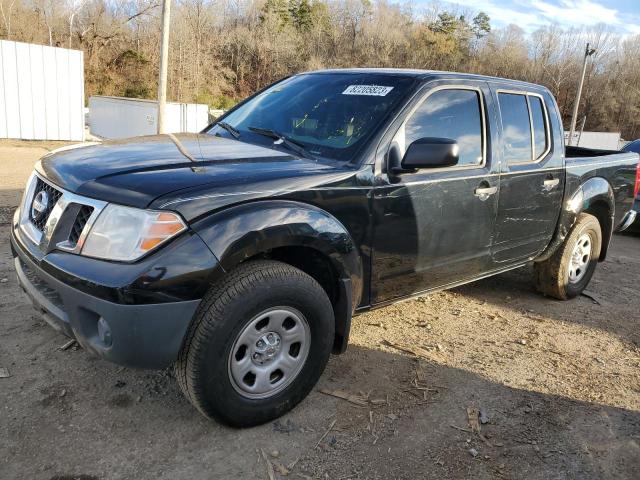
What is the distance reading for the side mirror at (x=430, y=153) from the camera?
3016mm

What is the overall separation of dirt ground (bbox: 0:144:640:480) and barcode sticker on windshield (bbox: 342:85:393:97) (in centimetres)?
172

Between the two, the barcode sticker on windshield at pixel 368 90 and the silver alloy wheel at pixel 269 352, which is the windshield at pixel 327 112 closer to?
the barcode sticker on windshield at pixel 368 90

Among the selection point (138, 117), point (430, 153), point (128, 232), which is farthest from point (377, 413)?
point (138, 117)

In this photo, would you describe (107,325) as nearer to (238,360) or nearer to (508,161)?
(238,360)

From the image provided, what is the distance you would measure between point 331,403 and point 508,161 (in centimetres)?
218

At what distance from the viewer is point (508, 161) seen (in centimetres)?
397

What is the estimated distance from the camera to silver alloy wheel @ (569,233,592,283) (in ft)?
16.6

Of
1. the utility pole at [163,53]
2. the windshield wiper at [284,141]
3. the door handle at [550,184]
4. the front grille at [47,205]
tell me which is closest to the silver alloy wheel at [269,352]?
the windshield wiper at [284,141]

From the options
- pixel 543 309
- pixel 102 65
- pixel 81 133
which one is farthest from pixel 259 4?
pixel 543 309

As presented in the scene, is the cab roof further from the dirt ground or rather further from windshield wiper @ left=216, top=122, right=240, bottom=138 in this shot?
the dirt ground

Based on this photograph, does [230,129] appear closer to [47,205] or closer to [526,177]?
[47,205]

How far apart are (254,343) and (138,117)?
19.8 m

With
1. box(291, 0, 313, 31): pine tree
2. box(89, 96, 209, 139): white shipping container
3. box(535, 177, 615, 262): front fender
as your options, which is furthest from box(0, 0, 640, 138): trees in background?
box(535, 177, 615, 262): front fender

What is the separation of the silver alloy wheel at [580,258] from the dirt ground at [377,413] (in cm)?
83
